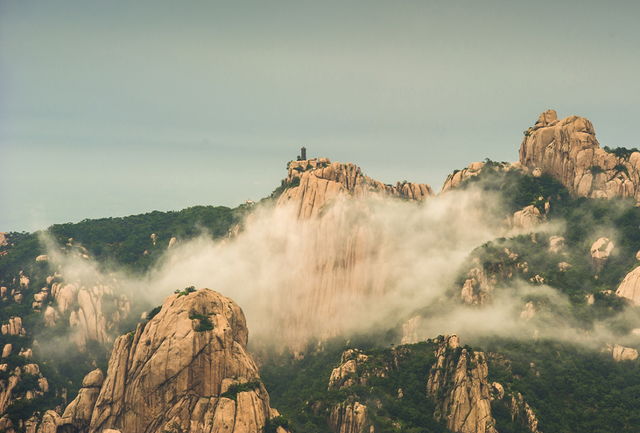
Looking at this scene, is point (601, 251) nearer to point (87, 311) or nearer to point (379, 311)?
point (379, 311)

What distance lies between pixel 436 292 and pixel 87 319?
99.8 meters

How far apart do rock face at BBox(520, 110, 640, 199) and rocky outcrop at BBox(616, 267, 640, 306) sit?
38.0 meters

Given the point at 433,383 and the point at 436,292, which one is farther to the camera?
the point at 436,292

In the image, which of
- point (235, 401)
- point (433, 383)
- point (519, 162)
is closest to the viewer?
point (235, 401)

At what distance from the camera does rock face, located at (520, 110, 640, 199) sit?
543ft

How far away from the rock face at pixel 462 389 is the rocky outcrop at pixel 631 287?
3757cm

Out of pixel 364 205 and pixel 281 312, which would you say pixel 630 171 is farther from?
pixel 281 312

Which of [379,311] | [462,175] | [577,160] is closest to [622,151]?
[577,160]

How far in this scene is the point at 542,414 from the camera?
119188mm

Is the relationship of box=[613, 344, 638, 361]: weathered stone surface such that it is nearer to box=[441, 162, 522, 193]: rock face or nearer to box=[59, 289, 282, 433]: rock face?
box=[59, 289, 282, 433]: rock face

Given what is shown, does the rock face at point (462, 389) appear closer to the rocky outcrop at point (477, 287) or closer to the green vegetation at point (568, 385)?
the green vegetation at point (568, 385)

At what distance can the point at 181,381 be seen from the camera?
316 ft

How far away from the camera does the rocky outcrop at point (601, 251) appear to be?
497ft

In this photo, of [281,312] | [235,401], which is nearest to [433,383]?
[235,401]
